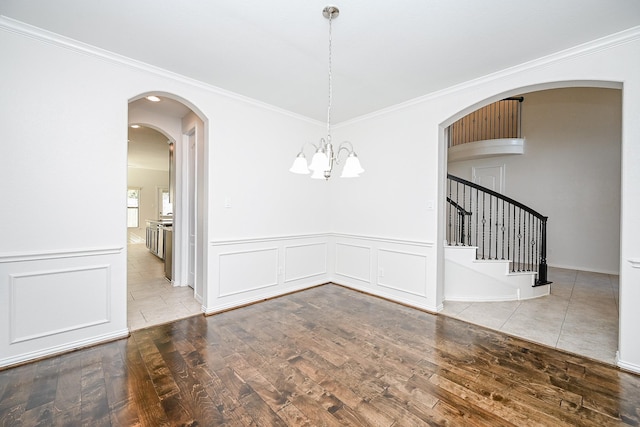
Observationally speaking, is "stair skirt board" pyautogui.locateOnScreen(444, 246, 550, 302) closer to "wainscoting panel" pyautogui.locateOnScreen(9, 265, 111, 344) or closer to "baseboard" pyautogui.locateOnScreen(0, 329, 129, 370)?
"baseboard" pyautogui.locateOnScreen(0, 329, 129, 370)

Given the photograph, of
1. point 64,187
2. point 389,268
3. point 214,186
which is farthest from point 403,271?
point 64,187

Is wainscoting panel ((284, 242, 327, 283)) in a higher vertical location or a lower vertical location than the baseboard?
higher

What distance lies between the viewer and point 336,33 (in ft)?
7.34

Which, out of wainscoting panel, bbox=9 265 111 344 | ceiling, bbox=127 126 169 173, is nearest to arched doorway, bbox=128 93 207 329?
wainscoting panel, bbox=9 265 111 344

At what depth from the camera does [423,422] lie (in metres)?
1.66

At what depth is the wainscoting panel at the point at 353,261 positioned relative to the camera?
14.0 feet

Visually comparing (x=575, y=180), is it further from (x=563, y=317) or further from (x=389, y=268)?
(x=389, y=268)

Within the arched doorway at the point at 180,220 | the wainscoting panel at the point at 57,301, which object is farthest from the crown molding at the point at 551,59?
the wainscoting panel at the point at 57,301

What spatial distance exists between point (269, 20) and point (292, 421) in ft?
9.29

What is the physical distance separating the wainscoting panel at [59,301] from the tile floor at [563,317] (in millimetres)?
3754

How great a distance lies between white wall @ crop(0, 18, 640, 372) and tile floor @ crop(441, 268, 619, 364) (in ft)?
1.22

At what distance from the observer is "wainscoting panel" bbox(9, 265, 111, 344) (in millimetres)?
2240

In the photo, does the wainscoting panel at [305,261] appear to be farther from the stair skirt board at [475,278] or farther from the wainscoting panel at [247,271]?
the stair skirt board at [475,278]

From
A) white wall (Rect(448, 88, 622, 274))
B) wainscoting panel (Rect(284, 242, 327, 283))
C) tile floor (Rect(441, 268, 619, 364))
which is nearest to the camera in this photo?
tile floor (Rect(441, 268, 619, 364))
